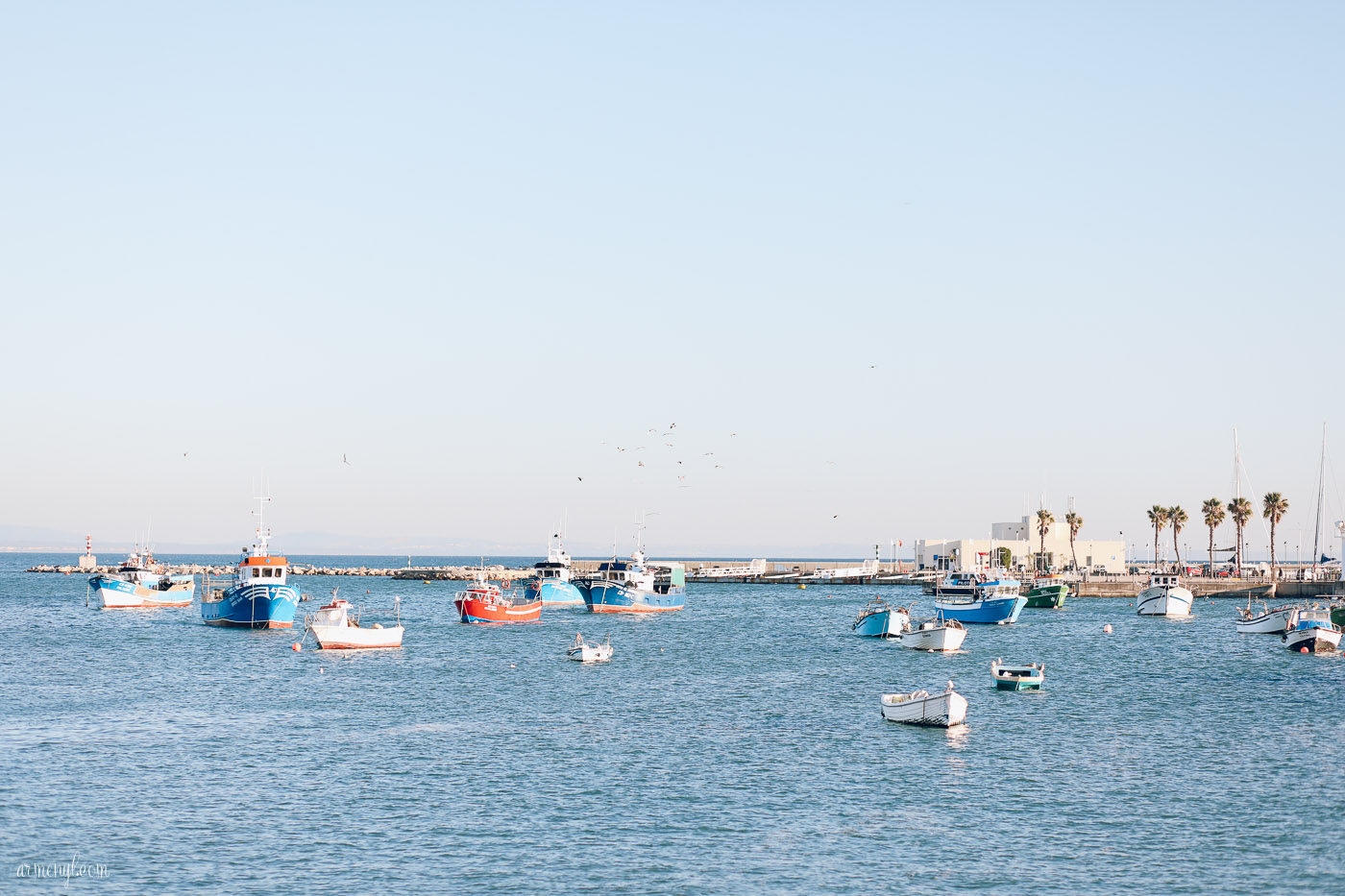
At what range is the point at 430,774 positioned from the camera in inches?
1825

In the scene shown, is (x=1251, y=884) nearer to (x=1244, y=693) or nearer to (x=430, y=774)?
(x=430, y=774)

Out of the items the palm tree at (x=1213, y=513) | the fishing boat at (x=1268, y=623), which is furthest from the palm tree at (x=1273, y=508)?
the fishing boat at (x=1268, y=623)

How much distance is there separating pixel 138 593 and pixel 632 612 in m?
61.1

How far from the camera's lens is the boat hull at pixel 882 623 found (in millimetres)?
110312

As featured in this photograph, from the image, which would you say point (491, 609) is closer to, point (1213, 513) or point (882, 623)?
point (882, 623)

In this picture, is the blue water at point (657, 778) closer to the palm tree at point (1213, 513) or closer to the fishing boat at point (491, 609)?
the fishing boat at point (491, 609)

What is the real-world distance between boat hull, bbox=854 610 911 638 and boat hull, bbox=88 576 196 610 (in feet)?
287

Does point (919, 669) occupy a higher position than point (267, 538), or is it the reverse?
point (267, 538)

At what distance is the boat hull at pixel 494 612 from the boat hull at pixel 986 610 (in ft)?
141

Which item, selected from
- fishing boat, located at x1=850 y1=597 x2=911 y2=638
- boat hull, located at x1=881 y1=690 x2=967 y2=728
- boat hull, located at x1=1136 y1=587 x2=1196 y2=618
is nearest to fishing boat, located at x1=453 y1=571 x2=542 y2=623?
fishing boat, located at x1=850 y1=597 x2=911 y2=638

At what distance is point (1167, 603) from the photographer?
141 meters

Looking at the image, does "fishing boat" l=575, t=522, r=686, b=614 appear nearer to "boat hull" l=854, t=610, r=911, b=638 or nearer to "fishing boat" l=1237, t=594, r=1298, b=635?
"boat hull" l=854, t=610, r=911, b=638

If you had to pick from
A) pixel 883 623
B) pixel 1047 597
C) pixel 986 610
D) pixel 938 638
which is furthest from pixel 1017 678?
pixel 1047 597

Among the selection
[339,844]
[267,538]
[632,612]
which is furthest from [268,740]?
[632,612]
